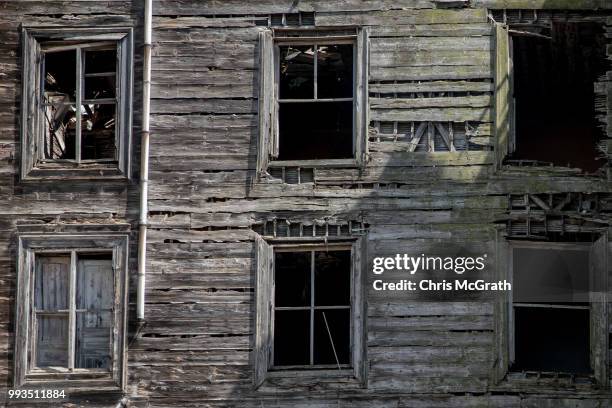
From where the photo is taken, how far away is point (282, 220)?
14180 mm

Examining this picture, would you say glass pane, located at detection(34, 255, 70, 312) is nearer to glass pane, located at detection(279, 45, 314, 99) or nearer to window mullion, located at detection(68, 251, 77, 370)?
window mullion, located at detection(68, 251, 77, 370)

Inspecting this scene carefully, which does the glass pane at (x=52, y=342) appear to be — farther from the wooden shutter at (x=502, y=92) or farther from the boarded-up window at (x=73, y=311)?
the wooden shutter at (x=502, y=92)

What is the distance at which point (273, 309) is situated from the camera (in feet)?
46.2

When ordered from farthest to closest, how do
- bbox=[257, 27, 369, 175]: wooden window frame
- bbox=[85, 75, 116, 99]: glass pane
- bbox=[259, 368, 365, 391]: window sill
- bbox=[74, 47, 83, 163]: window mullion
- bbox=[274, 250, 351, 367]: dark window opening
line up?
bbox=[85, 75, 116, 99]: glass pane < bbox=[74, 47, 83, 163]: window mullion < bbox=[257, 27, 369, 175]: wooden window frame < bbox=[274, 250, 351, 367]: dark window opening < bbox=[259, 368, 365, 391]: window sill

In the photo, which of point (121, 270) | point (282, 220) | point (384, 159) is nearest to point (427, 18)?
point (384, 159)

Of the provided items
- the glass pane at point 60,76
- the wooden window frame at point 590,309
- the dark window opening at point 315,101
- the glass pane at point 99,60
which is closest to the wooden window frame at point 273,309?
the dark window opening at point 315,101

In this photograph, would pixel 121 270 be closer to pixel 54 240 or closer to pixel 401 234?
pixel 54 240

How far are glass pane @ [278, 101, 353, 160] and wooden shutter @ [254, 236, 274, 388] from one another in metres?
1.34

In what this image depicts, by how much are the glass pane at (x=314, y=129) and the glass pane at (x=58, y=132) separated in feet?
8.36

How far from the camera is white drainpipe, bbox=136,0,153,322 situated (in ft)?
46.2

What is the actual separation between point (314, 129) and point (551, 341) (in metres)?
3.92

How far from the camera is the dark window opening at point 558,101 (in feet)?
50.3

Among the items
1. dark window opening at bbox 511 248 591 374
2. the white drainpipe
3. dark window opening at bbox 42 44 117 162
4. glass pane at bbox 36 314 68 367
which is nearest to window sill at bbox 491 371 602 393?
dark window opening at bbox 511 248 591 374

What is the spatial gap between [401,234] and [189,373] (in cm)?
284
